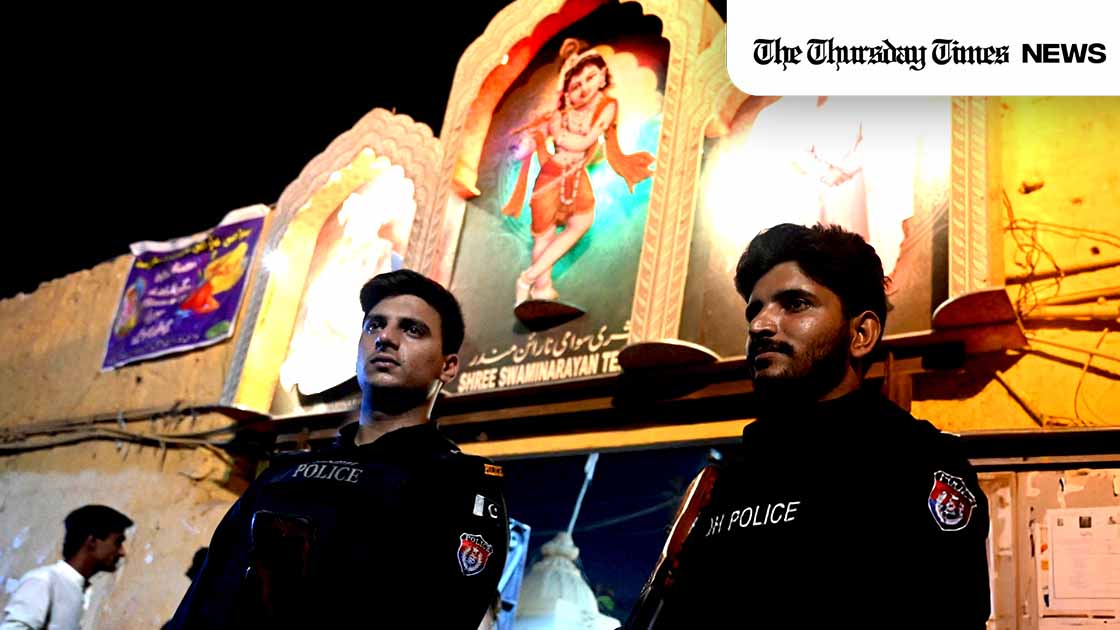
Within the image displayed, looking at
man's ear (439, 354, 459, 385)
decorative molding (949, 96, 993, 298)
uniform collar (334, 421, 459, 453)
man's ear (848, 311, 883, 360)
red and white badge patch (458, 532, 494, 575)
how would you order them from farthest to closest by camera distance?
decorative molding (949, 96, 993, 298) < man's ear (439, 354, 459, 385) < uniform collar (334, 421, 459, 453) < red and white badge patch (458, 532, 494, 575) < man's ear (848, 311, 883, 360)

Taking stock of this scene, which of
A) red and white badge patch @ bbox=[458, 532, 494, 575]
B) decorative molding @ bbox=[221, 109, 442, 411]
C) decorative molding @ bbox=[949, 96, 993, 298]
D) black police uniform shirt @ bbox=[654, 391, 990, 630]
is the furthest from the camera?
decorative molding @ bbox=[221, 109, 442, 411]

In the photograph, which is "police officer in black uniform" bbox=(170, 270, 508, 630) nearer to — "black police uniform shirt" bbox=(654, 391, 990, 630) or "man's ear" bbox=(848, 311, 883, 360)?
"black police uniform shirt" bbox=(654, 391, 990, 630)

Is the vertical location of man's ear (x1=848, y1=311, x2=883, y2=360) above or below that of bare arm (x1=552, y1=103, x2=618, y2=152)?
below

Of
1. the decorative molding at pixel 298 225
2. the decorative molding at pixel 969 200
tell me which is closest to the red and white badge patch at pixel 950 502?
the decorative molding at pixel 969 200

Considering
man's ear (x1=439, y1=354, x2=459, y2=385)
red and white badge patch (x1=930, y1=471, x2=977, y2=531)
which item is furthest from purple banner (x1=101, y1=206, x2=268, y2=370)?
red and white badge patch (x1=930, y1=471, x2=977, y2=531)

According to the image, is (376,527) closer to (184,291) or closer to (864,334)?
(864,334)

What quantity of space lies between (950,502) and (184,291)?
7.91m

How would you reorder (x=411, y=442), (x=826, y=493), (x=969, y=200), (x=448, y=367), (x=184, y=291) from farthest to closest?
(x=184, y=291)
(x=969, y=200)
(x=448, y=367)
(x=411, y=442)
(x=826, y=493)

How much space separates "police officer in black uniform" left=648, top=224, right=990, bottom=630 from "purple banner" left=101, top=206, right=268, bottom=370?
655 centimetres

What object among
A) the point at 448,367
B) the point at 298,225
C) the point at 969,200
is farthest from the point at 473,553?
the point at 298,225

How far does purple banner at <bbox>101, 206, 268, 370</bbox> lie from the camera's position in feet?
27.0

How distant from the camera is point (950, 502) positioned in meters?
1.84

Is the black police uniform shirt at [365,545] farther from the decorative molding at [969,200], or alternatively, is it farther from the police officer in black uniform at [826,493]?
the decorative molding at [969,200]

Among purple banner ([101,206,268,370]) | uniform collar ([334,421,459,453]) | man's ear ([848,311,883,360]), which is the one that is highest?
purple banner ([101,206,268,370])
